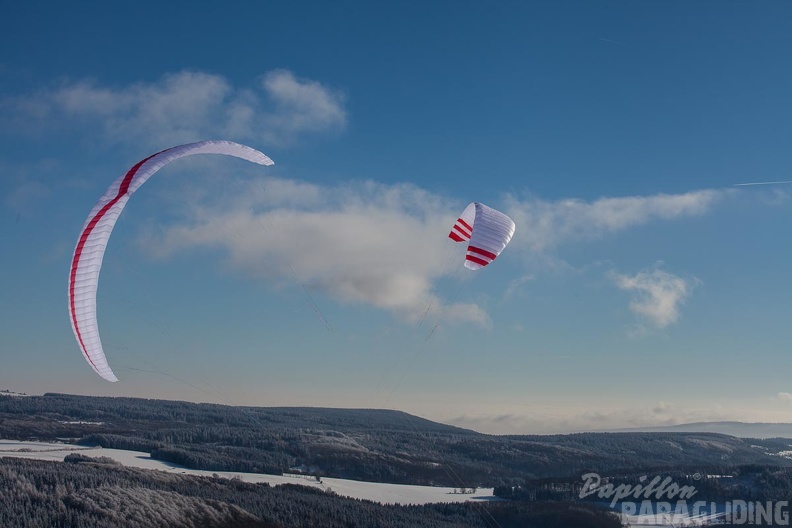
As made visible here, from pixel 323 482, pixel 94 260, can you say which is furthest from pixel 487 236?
Answer: pixel 323 482

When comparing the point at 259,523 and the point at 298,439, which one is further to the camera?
the point at 298,439

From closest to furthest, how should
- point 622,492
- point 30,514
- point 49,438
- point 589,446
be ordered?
1. point 30,514
2. point 622,492
3. point 49,438
4. point 589,446

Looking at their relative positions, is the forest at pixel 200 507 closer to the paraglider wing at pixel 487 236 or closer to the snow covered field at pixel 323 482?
the snow covered field at pixel 323 482

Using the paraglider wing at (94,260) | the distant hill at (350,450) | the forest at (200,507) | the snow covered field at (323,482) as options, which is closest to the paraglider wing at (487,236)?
the paraglider wing at (94,260)

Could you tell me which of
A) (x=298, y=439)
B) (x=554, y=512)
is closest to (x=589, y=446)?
(x=298, y=439)

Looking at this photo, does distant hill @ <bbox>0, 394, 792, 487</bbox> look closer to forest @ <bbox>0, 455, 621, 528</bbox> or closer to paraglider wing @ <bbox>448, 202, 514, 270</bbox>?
forest @ <bbox>0, 455, 621, 528</bbox>

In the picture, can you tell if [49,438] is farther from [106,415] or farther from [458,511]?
[458,511]

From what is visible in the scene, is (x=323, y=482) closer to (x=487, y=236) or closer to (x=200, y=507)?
(x=200, y=507)
